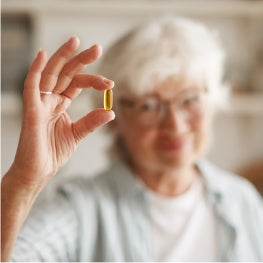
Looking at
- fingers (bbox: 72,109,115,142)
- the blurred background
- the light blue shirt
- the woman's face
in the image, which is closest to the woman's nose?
the woman's face

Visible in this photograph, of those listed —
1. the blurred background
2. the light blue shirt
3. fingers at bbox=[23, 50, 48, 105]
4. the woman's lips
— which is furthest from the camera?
the blurred background

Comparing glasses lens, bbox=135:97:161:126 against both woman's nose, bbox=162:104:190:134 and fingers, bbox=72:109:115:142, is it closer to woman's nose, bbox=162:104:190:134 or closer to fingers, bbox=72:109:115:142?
woman's nose, bbox=162:104:190:134

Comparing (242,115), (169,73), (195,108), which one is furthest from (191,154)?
(242,115)

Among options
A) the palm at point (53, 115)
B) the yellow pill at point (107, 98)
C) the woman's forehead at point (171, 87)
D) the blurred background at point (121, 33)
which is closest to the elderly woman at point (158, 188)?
the woman's forehead at point (171, 87)

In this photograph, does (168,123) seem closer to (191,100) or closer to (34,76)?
(191,100)

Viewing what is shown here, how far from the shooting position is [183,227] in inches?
36.3

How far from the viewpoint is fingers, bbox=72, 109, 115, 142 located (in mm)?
446

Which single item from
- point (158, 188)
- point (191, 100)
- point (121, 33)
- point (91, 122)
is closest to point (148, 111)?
point (191, 100)

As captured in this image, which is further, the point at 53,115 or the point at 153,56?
the point at 153,56

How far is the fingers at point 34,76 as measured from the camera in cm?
42

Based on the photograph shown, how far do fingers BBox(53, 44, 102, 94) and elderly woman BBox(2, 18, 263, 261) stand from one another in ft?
Answer: 1.17

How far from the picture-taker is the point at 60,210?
81 centimetres

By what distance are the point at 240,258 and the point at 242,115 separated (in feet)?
3.84

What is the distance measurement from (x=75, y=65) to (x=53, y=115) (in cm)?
9
